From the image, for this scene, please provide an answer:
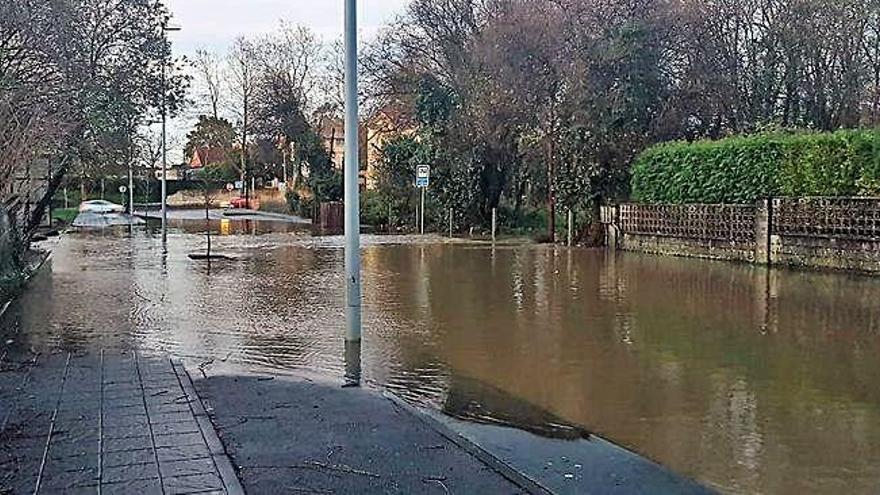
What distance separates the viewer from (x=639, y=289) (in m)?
17.4

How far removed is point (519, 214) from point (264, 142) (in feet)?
91.4

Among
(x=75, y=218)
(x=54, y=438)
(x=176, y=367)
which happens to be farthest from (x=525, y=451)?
(x=75, y=218)

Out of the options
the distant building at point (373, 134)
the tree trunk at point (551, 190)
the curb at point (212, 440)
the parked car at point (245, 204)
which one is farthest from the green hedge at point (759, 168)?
the parked car at point (245, 204)

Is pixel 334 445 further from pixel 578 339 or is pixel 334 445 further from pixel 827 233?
pixel 827 233

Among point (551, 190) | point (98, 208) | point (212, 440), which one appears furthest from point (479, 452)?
point (98, 208)

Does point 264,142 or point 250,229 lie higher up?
point 264,142

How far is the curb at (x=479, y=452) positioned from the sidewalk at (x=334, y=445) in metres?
0.04

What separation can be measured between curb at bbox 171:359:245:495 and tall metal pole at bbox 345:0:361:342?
2.54 meters

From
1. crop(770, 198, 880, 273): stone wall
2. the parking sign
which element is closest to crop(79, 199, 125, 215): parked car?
the parking sign

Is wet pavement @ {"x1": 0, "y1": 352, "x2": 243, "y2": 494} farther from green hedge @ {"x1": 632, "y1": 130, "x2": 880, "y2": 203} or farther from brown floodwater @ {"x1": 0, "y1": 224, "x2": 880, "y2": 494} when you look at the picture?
green hedge @ {"x1": 632, "y1": 130, "x2": 880, "y2": 203}

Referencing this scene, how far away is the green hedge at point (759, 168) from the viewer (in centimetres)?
2066

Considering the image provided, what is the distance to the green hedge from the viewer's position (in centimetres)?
2066

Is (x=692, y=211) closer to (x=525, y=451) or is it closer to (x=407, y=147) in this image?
(x=407, y=147)

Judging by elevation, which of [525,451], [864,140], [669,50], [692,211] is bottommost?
[525,451]
